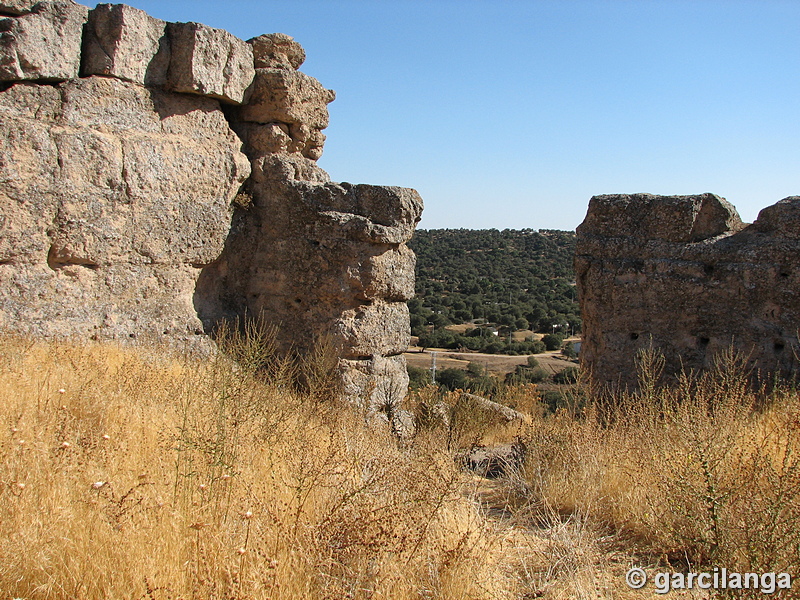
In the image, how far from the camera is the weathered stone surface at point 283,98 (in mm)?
5953

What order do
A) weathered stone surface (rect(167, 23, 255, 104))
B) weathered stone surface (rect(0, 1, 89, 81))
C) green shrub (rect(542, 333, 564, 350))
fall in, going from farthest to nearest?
green shrub (rect(542, 333, 564, 350)) → weathered stone surface (rect(167, 23, 255, 104)) → weathered stone surface (rect(0, 1, 89, 81))

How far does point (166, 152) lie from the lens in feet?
17.5

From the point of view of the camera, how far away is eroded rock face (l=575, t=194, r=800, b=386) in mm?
5867

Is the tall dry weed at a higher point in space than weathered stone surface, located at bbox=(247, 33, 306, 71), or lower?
lower

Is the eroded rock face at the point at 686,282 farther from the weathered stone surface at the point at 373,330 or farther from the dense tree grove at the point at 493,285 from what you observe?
the dense tree grove at the point at 493,285

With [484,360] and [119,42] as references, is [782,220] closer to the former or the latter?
[119,42]

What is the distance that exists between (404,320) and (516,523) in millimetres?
2560

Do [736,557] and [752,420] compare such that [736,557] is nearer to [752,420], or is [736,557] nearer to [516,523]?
[516,523]

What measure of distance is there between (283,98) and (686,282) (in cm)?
386

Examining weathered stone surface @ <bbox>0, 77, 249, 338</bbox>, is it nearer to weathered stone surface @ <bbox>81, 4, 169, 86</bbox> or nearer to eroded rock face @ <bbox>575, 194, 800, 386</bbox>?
weathered stone surface @ <bbox>81, 4, 169, 86</bbox>

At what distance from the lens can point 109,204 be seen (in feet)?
16.5

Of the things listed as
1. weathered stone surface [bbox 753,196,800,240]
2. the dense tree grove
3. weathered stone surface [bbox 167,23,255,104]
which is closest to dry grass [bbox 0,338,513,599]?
weathered stone surface [bbox 167,23,255,104]

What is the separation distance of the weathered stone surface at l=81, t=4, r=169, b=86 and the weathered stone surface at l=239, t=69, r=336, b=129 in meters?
0.96

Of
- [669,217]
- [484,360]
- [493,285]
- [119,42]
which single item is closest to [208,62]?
[119,42]
